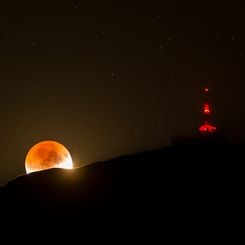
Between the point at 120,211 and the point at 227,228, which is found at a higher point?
the point at 120,211

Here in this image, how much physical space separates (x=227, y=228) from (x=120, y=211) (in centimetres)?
77

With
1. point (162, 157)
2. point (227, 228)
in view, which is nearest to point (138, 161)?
point (162, 157)

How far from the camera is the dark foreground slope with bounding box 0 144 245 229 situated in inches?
114

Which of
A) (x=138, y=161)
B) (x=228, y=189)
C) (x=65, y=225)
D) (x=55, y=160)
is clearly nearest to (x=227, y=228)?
(x=228, y=189)

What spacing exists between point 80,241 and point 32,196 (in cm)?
51

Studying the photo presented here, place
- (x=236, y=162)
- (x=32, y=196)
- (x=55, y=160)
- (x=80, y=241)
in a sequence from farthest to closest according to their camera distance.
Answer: (x=55, y=160)
(x=236, y=162)
(x=32, y=196)
(x=80, y=241)

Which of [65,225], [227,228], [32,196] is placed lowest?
[227,228]

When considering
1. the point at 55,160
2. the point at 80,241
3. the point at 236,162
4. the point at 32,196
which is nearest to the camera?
the point at 80,241

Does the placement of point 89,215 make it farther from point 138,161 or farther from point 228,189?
point 228,189

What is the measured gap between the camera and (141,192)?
119 inches

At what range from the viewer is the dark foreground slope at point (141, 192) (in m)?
2.89

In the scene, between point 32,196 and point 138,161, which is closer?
point 32,196

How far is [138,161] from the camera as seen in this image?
3.31 meters

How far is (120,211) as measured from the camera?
2.90m
